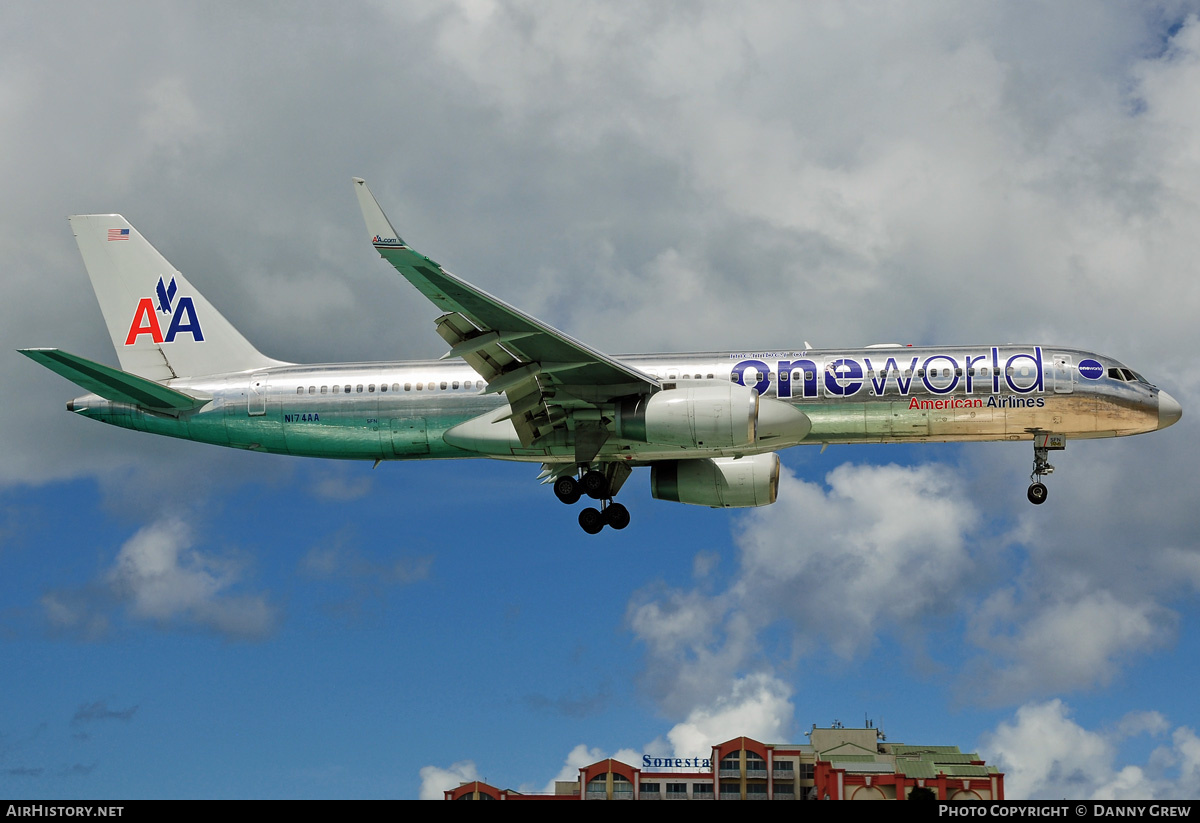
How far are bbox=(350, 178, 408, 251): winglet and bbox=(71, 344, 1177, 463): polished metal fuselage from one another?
1046 centimetres

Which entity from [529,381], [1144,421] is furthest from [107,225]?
[1144,421]

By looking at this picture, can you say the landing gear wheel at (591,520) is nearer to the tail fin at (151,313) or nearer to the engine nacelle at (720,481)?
the engine nacelle at (720,481)

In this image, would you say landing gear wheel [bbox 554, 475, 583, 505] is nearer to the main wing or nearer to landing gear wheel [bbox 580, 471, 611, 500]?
landing gear wheel [bbox 580, 471, 611, 500]

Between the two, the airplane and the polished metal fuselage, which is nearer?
the airplane

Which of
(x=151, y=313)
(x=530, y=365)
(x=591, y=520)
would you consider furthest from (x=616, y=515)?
(x=151, y=313)

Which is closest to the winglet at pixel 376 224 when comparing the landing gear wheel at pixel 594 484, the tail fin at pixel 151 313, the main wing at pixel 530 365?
the main wing at pixel 530 365

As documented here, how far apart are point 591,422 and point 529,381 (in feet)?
8.55

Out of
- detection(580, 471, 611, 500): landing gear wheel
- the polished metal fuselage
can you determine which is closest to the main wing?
the polished metal fuselage

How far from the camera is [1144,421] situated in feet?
130

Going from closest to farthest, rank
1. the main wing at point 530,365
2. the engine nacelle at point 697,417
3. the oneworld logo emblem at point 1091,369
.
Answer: the main wing at point 530,365, the engine nacelle at point 697,417, the oneworld logo emblem at point 1091,369

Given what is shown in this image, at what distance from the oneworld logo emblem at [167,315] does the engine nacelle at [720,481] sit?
17381mm

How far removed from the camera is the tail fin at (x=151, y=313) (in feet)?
152

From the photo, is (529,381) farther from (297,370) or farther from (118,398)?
(118,398)

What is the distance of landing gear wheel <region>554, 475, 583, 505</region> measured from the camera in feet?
140
